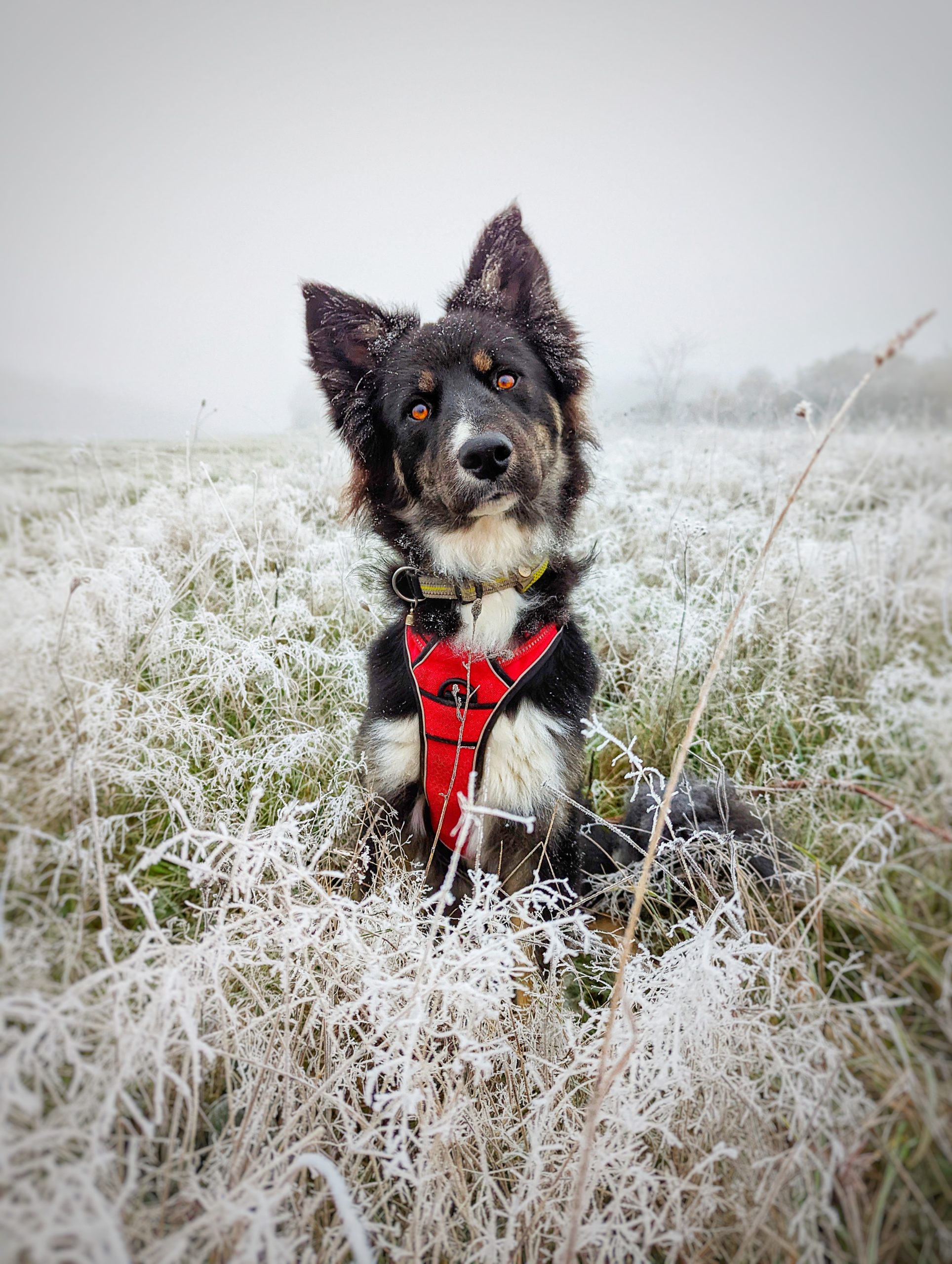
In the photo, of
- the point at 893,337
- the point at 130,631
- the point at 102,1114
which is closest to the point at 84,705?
the point at 130,631

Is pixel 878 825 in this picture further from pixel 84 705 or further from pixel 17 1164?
pixel 84 705

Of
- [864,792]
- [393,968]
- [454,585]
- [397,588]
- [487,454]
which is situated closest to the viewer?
[864,792]

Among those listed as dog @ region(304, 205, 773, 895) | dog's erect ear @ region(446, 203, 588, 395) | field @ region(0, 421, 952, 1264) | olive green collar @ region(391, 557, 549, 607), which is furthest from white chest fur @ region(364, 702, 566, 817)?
dog's erect ear @ region(446, 203, 588, 395)

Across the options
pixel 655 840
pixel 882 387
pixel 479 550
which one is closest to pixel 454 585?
pixel 479 550

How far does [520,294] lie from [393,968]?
107 inches

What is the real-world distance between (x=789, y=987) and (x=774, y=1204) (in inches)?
14.9

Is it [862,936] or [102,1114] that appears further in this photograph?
[862,936]

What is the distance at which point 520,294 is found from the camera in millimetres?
2828

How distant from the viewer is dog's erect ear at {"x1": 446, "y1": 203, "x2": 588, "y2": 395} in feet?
8.77

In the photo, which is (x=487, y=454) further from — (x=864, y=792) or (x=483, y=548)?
(x=864, y=792)

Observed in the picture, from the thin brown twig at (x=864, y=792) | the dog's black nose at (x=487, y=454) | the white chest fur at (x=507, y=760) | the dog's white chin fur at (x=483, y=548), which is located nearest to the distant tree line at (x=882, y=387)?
the thin brown twig at (x=864, y=792)

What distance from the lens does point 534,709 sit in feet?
8.07

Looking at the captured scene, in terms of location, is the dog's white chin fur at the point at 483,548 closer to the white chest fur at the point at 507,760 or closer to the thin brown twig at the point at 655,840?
the white chest fur at the point at 507,760

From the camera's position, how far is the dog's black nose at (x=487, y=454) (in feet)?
7.79
